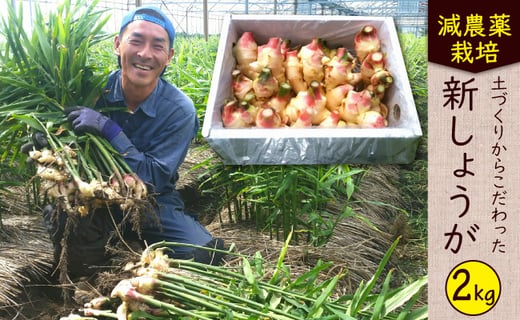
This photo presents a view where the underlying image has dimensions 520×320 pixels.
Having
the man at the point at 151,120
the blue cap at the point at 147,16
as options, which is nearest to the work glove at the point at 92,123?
the man at the point at 151,120

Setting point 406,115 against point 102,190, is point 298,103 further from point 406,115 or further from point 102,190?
point 102,190

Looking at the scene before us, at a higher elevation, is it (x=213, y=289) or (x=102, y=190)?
(x=102, y=190)

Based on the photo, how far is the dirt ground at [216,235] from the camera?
1.41 metres

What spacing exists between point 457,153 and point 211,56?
613 millimetres

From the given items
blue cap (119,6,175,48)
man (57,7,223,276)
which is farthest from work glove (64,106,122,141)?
blue cap (119,6,175,48)

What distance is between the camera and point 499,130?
1075 mm

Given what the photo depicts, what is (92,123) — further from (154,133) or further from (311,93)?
(311,93)

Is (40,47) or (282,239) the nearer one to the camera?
(40,47)

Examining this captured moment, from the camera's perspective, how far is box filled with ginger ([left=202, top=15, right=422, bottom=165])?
3.97 feet

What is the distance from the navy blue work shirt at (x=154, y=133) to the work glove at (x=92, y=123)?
0.02m

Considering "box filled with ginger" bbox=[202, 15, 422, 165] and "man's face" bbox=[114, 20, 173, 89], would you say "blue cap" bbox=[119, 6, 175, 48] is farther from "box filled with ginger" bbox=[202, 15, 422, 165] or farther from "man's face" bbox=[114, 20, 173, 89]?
"box filled with ginger" bbox=[202, 15, 422, 165]

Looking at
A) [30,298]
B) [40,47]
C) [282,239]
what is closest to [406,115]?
[282,239]

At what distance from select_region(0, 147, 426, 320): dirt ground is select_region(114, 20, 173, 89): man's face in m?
0.22

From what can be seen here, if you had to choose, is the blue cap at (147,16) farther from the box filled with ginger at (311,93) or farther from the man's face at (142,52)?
the box filled with ginger at (311,93)
